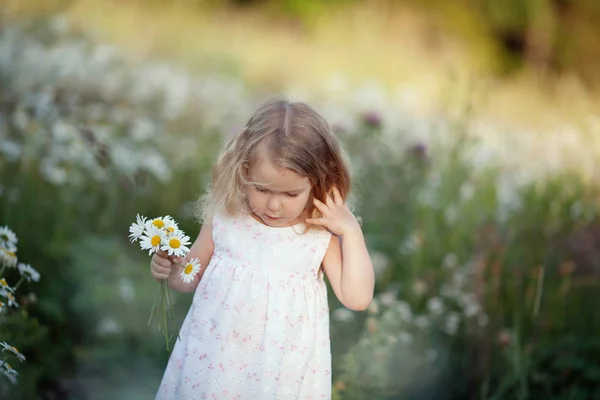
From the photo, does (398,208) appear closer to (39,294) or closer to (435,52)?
(39,294)

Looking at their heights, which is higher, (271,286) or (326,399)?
(271,286)

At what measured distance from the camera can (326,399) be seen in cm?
208

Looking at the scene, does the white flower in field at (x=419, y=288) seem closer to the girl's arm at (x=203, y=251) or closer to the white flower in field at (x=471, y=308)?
the white flower in field at (x=471, y=308)

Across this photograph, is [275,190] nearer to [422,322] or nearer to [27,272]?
[27,272]

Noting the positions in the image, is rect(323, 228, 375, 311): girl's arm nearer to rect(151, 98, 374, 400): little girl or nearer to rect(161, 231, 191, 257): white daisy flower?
rect(151, 98, 374, 400): little girl

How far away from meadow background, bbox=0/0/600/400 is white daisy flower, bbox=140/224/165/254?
20.2 inches

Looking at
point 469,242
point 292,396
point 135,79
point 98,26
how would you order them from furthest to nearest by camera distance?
point 98,26, point 135,79, point 469,242, point 292,396

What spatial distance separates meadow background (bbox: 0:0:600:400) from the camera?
2857 millimetres

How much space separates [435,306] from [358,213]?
0.75 metres

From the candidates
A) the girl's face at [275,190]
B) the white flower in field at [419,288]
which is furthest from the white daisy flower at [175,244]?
the white flower in field at [419,288]

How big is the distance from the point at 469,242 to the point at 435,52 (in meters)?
6.11

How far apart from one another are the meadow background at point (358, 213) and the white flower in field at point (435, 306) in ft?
0.05

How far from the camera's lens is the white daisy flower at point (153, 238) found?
5.92ft

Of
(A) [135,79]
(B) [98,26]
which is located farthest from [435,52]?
(A) [135,79]
